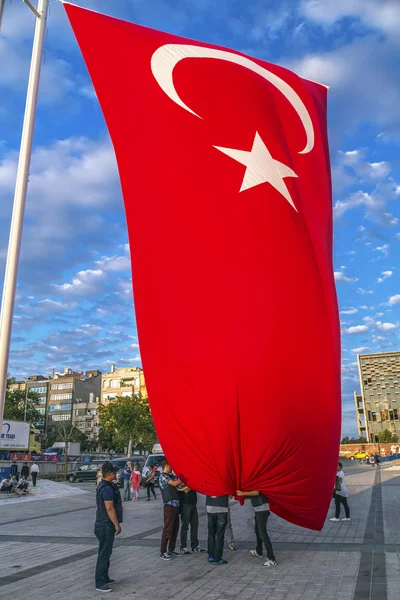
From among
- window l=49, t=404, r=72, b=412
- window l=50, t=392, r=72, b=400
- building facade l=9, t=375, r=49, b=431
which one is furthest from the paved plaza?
building facade l=9, t=375, r=49, b=431

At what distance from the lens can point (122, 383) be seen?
4419 inches

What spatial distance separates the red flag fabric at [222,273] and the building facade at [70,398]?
10614cm

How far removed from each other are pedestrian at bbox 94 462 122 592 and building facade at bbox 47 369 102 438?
106 m

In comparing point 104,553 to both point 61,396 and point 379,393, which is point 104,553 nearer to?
point 61,396

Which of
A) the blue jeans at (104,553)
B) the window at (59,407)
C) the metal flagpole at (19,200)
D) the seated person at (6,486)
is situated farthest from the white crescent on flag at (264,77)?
the window at (59,407)

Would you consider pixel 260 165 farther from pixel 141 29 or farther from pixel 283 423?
pixel 283 423

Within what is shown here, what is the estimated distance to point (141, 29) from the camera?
10.6 metres

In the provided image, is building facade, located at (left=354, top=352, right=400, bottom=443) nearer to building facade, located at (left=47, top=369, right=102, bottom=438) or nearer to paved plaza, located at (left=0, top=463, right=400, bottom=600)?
building facade, located at (left=47, top=369, right=102, bottom=438)

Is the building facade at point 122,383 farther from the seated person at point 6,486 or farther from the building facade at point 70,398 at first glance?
the seated person at point 6,486

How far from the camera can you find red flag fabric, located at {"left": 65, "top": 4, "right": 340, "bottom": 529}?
316 inches

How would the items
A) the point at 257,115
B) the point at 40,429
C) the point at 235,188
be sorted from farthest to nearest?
the point at 40,429, the point at 257,115, the point at 235,188

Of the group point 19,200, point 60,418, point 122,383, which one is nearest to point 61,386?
point 60,418

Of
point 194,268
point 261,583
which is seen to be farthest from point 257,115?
point 261,583

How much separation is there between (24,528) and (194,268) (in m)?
10.7
